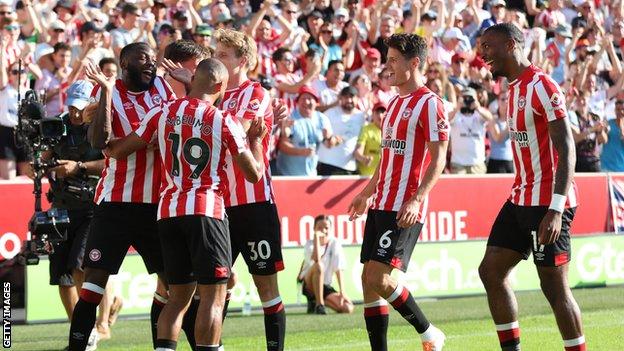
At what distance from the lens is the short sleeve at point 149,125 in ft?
28.0

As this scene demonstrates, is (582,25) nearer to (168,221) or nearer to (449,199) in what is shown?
(449,199)

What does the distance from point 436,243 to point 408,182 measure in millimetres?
7529

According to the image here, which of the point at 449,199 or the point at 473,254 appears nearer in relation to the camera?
the point at 473,254

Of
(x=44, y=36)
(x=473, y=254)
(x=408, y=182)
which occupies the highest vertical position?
(x=44, y=36)

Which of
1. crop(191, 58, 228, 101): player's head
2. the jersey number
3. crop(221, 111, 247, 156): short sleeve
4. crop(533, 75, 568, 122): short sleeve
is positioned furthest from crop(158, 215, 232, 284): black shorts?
crop(533, 75, 568, 122): short sleeve

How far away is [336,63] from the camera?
18.5 meters

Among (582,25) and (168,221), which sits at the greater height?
(582,25)

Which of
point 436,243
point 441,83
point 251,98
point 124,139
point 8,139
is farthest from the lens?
point 441,83

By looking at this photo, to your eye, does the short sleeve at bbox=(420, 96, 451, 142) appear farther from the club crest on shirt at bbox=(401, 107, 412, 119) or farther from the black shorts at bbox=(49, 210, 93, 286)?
the black shorts at bbox=(49, 210, 93, 286)

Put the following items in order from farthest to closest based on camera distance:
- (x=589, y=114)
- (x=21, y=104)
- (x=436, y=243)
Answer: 1. (x=589, y=114)
2. (x=436, y=243)
3. (x=21, y=104)

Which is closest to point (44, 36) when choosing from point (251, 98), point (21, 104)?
point (21, 104)

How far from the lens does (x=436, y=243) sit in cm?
1706

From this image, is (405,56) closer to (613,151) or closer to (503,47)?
(503,47)

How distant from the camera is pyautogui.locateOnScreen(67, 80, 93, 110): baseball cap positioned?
34.9 ft
